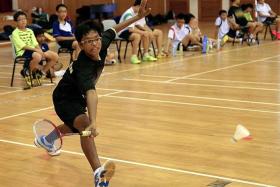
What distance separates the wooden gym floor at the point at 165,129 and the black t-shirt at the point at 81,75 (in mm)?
733

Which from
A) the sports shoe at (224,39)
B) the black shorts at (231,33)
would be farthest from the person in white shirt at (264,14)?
the sports shoe at (224,39)

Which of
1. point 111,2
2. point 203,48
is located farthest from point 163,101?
point 111,2

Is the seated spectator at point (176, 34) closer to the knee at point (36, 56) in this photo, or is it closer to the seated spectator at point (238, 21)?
→ the seated spectator at point (238, 21)

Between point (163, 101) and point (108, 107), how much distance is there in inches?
32.5

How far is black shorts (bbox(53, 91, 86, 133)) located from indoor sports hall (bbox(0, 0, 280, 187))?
13 millimetres

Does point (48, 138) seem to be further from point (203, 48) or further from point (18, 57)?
point (203, 48)

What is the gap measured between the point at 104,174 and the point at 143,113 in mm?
2929

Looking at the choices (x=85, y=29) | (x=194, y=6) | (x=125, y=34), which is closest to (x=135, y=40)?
(x=125, y=34)

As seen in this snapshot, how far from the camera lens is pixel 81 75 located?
4.05 m

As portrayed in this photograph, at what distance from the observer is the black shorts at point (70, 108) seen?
170 inches

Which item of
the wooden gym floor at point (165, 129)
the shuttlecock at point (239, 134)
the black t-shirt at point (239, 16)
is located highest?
the black t-shirt at point (239, 16)

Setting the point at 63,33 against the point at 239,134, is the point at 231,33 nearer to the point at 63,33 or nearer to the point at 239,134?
the point at 63,33

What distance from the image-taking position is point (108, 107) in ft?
24.1

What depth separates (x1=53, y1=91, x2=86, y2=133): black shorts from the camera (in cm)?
432
